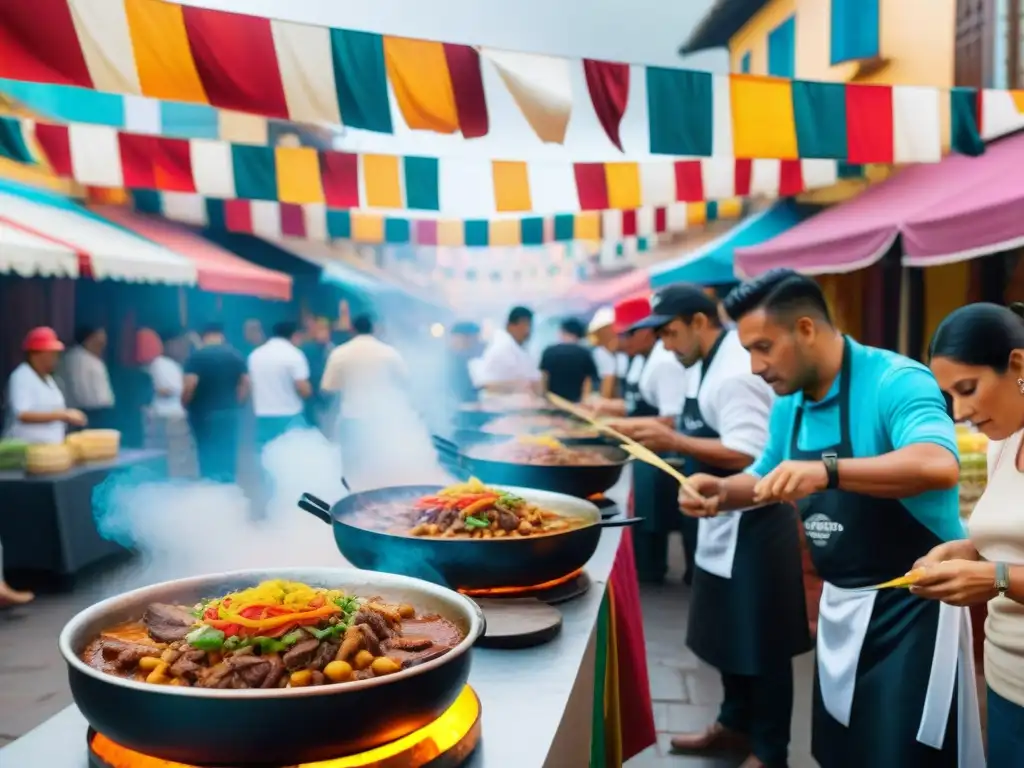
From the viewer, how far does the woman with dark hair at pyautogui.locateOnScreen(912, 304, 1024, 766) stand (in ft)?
6.28

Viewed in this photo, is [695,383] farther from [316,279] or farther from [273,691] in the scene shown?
[316,279]

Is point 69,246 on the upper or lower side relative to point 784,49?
lower

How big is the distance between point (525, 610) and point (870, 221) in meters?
5.65

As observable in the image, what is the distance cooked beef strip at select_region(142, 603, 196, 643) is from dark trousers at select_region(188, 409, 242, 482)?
631 cm

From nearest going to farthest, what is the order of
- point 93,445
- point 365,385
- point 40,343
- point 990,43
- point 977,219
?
point 977,219
point 40,343
point 93,445
point 990,43
point 365,385

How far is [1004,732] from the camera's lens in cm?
202

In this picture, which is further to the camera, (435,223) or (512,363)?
(435,223)

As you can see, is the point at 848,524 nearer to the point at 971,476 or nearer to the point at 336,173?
the point at 971,476

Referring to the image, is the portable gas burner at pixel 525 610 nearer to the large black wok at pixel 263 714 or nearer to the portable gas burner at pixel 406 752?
the portable gas burner at pixel 406 752

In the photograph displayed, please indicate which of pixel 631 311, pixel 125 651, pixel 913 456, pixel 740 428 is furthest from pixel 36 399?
pixel 913 456

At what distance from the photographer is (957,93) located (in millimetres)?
5379

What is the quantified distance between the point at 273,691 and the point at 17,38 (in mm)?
3517

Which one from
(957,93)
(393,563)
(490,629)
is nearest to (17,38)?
(393,563)

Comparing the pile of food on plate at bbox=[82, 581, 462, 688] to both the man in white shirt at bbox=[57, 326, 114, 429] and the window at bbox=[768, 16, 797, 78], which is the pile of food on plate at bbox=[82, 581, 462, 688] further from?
the window at bbox=[768, 16, 797, 78]
